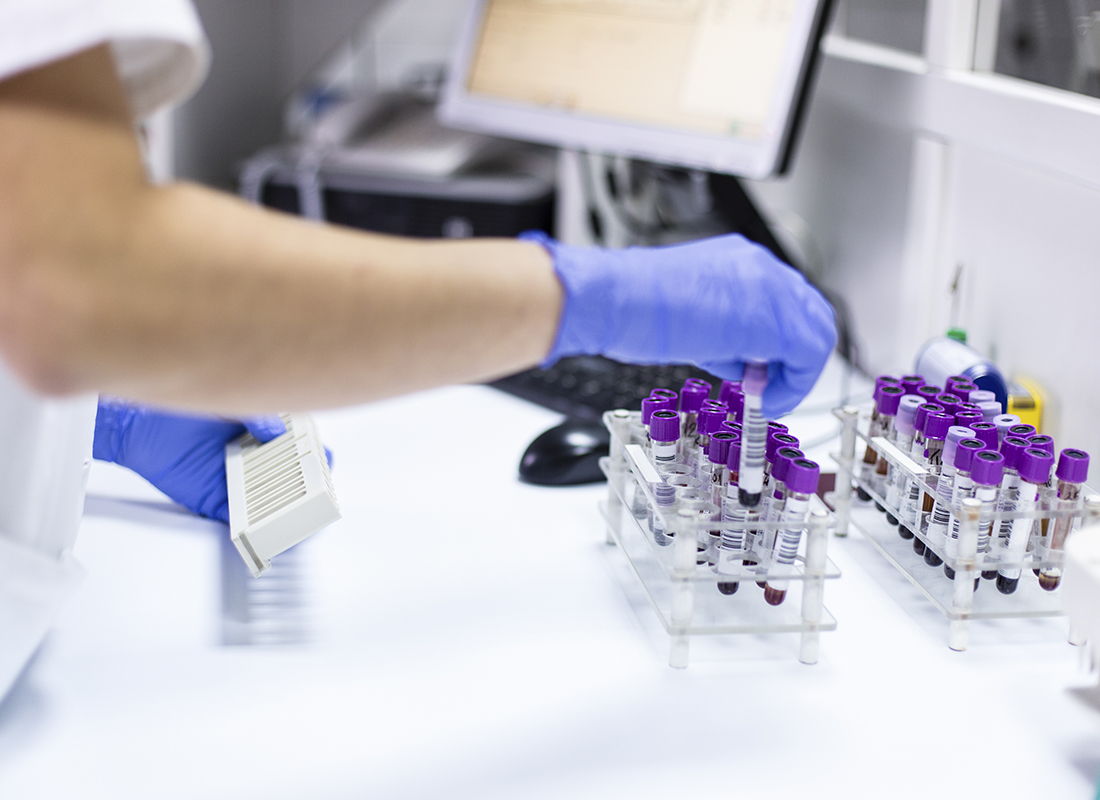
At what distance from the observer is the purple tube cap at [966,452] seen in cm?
62

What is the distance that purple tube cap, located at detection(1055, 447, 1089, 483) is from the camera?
616mm

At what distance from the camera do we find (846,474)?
76 cm

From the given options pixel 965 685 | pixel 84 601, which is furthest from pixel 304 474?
pixel 965 685

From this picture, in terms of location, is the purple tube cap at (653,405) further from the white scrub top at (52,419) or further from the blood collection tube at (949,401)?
the white scrub top at (52,419)

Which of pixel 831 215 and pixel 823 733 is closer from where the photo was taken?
pixel 823 733

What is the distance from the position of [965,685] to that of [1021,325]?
0.40 m

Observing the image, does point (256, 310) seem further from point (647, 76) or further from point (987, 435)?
point (647, 76)

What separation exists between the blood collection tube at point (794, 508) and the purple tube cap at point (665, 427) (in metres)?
0.09

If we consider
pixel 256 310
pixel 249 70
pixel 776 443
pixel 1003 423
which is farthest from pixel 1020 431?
pixel 249 70

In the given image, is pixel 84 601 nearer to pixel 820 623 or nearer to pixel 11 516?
pixel 11 516

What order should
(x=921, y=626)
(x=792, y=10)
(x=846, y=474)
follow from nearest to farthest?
(x=921, y=626)
(x=846, y=474)
(x=792, y=10)

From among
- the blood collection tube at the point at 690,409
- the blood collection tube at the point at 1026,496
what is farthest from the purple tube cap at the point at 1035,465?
the blood collection tube at the point at 690,409

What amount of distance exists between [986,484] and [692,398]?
0.20 m

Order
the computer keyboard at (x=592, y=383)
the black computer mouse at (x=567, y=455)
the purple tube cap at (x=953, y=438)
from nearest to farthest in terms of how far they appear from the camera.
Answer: the purple tube cap at (x=953, y=438), the black computer mouse at (x=567, y=455), the computer keyboard at (x=592, y=383)
